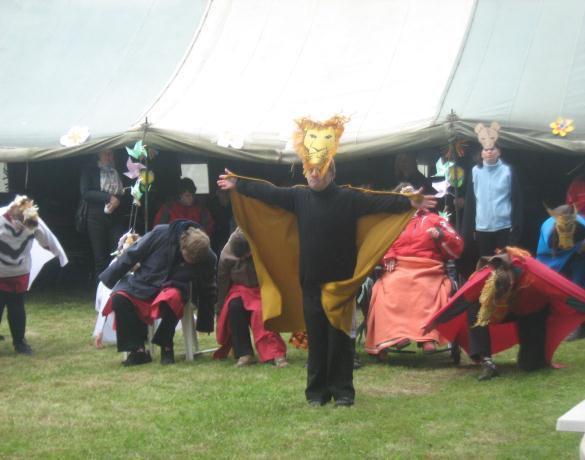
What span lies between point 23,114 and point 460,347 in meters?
6.54

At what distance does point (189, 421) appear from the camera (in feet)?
22.6

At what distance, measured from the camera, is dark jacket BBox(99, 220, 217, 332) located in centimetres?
900

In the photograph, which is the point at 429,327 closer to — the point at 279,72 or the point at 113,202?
the point at 113,202

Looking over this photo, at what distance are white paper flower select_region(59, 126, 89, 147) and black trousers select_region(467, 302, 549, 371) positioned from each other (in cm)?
553

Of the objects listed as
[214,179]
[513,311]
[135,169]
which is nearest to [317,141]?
[513,311]

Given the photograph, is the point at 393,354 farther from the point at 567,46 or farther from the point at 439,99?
the point at 567,46

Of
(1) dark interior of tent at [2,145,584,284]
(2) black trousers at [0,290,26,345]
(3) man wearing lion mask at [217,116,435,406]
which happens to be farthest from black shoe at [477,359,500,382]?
(2) black trousers at [0,290,26,345]

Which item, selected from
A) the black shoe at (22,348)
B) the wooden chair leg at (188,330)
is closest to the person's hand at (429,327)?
the wooden chair leg at (188,330)

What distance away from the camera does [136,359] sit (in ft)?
29.6

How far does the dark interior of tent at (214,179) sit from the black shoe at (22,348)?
3.08 metres

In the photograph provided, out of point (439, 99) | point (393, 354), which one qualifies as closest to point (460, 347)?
point (393, 354)

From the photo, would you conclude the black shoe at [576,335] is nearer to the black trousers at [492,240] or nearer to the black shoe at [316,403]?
the black trousers at [492,240]

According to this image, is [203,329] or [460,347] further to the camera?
[203,329]

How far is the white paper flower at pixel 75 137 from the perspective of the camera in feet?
40.1
